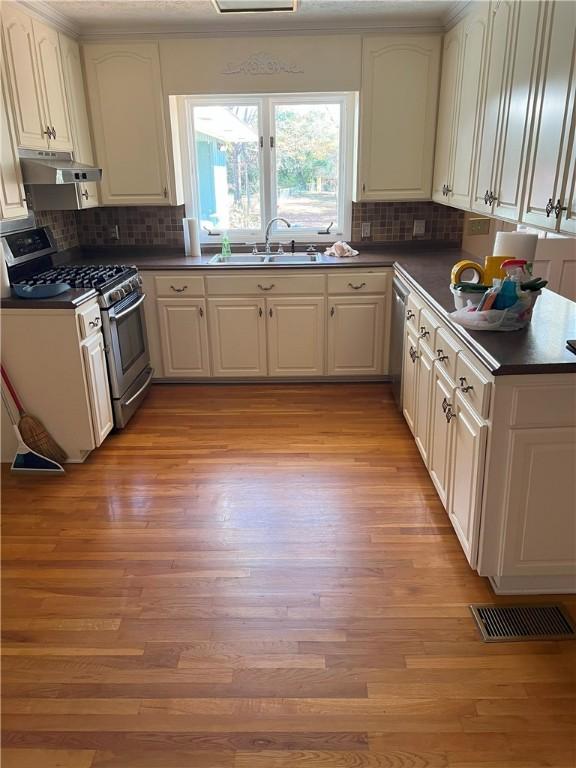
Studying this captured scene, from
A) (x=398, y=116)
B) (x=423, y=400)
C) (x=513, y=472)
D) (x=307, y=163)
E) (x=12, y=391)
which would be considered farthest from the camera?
(x=307, y=163)

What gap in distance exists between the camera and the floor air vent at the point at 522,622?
1954 mm

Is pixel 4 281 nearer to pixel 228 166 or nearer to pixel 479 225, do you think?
pixel 228 166

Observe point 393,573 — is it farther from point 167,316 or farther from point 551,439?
point 167,316

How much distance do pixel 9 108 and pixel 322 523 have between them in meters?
2.73

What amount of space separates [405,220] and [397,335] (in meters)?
1.22

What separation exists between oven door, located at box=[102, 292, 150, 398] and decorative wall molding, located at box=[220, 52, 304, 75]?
5.57 feet

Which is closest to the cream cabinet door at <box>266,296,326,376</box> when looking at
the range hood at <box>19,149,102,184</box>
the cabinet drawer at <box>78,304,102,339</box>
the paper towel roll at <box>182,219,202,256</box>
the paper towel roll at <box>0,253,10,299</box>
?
the paper towel roll at <box>182,219,202,256</box>

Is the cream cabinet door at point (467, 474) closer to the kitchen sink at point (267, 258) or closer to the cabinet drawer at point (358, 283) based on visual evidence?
the cabinet drawer at point (358, 283)

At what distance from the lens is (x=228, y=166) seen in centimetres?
442

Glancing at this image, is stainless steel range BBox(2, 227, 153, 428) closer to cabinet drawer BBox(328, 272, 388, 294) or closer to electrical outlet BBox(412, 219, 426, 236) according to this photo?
cabinet drawer BBox(328, 272, 388, 294)

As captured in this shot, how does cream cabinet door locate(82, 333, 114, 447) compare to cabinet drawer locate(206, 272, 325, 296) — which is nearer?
cream cabinet door locate(82, 333, 114, 447)

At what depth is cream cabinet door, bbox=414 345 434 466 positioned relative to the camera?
9.24 feet

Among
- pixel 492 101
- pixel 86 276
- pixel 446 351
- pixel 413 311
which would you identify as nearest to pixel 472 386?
pixel 446 351

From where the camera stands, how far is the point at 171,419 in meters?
3.77
